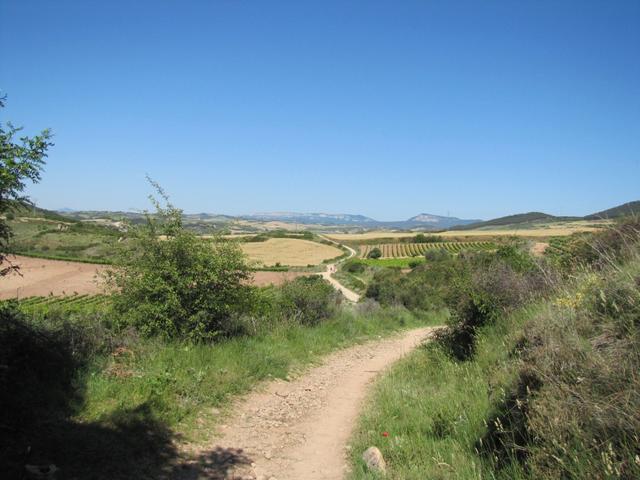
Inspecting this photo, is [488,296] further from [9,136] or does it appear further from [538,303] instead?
[9,136]

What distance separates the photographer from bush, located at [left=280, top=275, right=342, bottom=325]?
13.1 meters

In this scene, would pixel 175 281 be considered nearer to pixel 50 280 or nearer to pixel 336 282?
pixel 336 282

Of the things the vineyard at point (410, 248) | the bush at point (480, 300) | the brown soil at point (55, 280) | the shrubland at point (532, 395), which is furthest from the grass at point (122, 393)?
the vineyard at point (410, 248)

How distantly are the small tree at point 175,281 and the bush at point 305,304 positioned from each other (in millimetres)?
2940

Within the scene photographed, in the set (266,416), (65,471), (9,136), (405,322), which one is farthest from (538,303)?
(405,322)

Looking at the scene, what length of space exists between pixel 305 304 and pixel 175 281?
5.25 meters

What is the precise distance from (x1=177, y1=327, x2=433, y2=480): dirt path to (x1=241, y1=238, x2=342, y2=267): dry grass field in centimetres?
7836

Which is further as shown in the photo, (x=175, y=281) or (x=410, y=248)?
(x=410, y=248)

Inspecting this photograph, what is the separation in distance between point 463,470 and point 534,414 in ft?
2.65

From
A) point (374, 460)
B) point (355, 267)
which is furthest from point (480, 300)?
point (355, 267)

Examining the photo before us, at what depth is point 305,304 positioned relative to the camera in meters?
13.7

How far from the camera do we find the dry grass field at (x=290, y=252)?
9325 centimetres

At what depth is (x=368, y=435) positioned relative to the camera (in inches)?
216

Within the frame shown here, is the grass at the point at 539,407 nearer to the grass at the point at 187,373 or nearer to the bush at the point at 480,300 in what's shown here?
the bush at the point at 480,300
